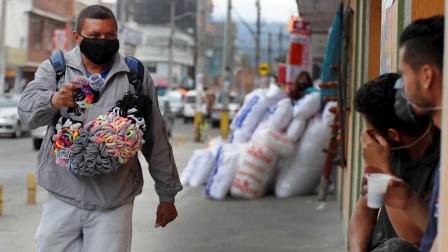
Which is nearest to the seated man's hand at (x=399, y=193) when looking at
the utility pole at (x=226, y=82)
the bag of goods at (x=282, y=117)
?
the bag of goods at (x=282, y=117)

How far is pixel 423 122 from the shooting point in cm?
284

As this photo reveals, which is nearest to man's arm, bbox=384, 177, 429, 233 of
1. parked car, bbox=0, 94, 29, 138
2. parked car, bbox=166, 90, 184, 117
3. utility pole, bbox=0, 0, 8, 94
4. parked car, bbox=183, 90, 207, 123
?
parked car, bbox=0, 94, 29, 138

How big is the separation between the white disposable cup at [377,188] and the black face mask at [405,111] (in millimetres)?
188

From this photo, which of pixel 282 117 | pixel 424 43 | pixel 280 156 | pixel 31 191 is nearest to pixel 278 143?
pixel 280 156

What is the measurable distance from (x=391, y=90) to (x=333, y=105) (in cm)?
966

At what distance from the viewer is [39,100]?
429 cm

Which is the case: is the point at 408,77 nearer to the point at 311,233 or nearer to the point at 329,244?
the point at 329,244

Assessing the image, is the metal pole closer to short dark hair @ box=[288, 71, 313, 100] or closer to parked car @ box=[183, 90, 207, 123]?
short dark hair @ box=[288, 71, 313, 100]

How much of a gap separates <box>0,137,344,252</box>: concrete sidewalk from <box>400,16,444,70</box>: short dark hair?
20.4 feet

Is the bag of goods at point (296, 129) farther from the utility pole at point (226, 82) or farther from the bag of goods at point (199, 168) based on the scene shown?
the utility pole at point (226, 82)

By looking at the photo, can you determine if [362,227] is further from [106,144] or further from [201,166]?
[201,166]

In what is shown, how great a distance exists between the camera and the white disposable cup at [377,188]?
2738 mm

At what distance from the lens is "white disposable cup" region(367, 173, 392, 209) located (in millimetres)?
2738

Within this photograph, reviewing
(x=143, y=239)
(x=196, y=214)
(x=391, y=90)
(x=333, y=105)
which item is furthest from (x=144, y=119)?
(x=333, y=105)
